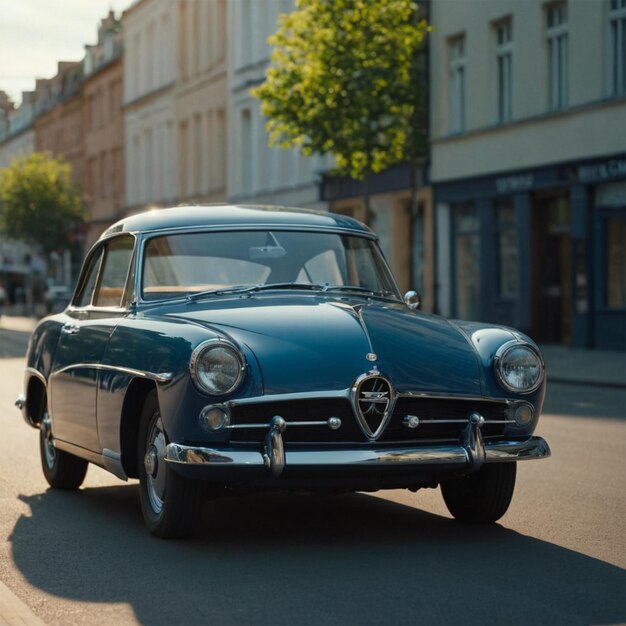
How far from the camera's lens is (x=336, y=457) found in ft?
23.0

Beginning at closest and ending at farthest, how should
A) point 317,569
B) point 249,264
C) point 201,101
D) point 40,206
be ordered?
point 317,569, point 249,264, point 201,101, point 40,206

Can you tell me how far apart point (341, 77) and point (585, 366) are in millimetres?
7730

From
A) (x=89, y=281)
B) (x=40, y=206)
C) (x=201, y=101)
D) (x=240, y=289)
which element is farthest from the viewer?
(x=40, y=206)

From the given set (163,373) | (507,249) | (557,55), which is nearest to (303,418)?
(163,373)

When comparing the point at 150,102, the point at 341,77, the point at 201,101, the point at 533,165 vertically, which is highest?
the point at 150,102

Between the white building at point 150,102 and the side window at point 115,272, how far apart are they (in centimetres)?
5018

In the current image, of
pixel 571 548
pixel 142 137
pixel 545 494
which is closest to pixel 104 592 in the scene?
pixel 571 548

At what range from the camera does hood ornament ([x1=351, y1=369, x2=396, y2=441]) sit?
7148 millimetres

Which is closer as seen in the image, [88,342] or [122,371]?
[122,371]

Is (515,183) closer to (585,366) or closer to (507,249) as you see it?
(507,249)

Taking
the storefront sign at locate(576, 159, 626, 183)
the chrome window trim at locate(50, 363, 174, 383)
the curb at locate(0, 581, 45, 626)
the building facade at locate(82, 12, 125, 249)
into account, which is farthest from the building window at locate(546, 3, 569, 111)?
the building facade at locate(82, 12, 125, 249)

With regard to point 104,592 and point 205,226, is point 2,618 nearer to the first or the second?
point 104,592

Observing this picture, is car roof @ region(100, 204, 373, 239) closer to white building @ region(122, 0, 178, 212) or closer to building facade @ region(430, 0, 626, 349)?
building facade @ region(430, 0, 626, 349)

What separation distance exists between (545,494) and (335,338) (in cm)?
259
